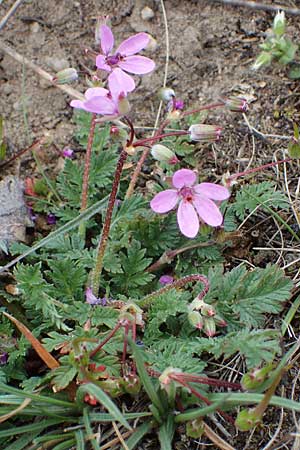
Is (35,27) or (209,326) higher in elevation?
(35,27)

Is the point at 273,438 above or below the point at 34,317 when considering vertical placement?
below

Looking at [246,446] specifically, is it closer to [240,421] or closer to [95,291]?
[240,421]

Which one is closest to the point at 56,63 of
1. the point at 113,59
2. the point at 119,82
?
the point at 113,59

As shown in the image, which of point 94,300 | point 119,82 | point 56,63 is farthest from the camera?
point 56,63

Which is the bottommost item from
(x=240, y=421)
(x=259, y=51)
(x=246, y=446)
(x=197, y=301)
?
(x=246, y=446)

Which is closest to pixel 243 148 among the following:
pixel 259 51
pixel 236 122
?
pixel 236 122

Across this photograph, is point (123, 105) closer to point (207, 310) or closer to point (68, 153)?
point (207, 310)
